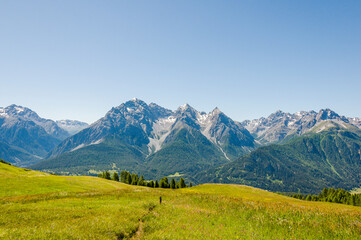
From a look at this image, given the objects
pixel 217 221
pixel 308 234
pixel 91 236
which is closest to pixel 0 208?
pixel 91 236

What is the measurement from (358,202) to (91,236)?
161 meters

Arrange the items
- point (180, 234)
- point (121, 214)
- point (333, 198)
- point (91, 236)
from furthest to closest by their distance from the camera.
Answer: point (333, 198)
point (121, 214)
point (180, 234)
point (91, 236)

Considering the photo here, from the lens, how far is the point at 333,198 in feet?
417

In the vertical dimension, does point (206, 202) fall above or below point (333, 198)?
above

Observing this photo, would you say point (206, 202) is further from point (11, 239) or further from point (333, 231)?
point (11, 239)

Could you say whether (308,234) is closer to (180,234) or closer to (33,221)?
(180,234)

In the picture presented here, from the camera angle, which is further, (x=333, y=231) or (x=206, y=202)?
(x=206, y=202)

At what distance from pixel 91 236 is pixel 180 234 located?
262 inches

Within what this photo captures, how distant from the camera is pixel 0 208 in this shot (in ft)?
69.1

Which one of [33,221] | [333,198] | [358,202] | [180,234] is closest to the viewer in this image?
[180,234]

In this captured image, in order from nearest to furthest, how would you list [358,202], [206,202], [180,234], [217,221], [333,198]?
[180,234] → [217,221] → [206,202] → [358,202] → [333,198]

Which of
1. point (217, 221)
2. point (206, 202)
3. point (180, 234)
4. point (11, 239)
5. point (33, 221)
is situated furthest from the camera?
point (206, 202)

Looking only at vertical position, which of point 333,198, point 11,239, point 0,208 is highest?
point 11,239

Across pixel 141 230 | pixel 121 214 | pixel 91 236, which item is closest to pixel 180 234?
pixel 141 230
